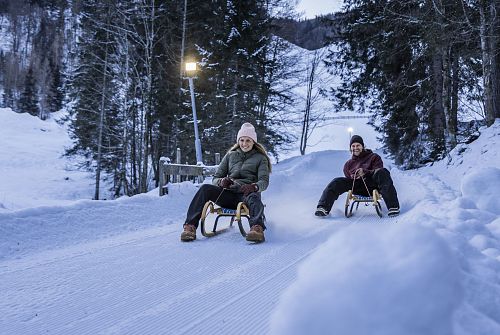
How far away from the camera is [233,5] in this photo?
14.3 m

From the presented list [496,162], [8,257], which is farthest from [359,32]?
[8,257]

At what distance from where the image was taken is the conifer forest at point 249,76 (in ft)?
34.4

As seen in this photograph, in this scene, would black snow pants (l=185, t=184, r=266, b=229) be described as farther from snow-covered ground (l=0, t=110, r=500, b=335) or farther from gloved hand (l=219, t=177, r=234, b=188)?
snow-covered ground (l=0, t=110, r=500, b=335)

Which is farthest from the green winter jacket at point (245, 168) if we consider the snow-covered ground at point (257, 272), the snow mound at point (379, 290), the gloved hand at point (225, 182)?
the snow mound at point (379, 290)

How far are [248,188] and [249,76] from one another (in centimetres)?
1050

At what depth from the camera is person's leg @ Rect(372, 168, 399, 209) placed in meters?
5.05

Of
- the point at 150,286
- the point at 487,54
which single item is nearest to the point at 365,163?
the point at 150,286

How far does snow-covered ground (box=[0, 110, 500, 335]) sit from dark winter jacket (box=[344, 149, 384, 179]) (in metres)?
0.60

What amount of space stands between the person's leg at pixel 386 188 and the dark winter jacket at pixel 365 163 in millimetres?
181

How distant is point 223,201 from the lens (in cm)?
434

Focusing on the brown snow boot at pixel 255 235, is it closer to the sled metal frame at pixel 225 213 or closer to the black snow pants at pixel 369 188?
the sled metal frame at pixel 225 213

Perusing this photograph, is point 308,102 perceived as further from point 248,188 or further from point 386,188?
point 248,188

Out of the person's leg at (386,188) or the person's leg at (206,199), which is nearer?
the person's leg at (206,199)

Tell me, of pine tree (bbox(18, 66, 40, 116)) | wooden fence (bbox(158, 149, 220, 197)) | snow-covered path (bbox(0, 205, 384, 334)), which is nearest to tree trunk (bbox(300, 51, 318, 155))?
wooden fence (bbox(158, 149, 220, 197))
